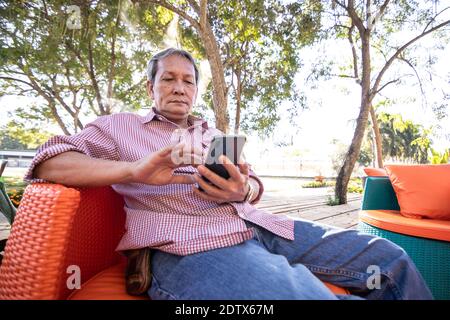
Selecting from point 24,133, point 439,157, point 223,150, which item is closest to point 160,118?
point 223,150

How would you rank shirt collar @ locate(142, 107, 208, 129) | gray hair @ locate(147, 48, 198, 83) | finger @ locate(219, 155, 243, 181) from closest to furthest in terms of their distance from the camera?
finger @ locate(219, 155, 243, 181), shirt collar @ locate(142, 107, 208, 129), gray hair @ locate(147, 48, 198, 83)

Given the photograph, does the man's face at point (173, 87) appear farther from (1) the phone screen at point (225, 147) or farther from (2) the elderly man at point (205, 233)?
(1) the phone screen at point (225, 147)

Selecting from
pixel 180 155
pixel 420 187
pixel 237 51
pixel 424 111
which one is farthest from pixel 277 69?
pixel 180 155

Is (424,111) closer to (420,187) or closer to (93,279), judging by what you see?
(420,187)

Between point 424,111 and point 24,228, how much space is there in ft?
35.3

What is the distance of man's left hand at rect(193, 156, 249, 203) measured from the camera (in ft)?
3.59

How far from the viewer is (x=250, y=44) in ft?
27.9

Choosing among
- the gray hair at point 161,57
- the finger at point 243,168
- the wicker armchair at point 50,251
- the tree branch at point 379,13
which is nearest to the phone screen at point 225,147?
the finger at point 243,168

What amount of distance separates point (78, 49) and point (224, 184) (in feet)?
25.4

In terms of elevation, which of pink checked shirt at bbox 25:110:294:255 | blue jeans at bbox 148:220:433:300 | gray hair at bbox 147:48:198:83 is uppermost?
gray hair at bbox 147:48:198:83

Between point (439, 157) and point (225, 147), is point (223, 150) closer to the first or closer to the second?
point (225, 147)

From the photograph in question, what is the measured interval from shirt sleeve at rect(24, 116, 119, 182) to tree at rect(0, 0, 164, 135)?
521cm

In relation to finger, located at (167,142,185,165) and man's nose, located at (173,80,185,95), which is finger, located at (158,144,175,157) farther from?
man's nose, located at (173,80,185,95)

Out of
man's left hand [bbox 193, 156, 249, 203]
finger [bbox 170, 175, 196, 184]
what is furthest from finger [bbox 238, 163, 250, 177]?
finger [bbox 170, 175, 196, 184]
